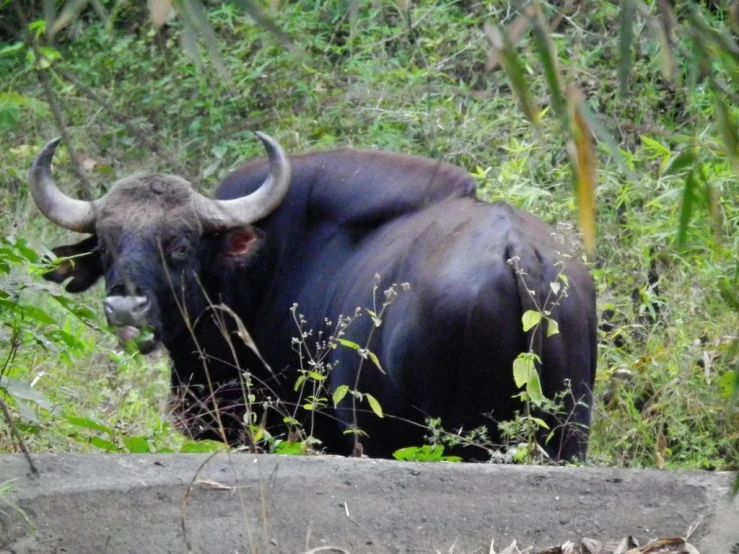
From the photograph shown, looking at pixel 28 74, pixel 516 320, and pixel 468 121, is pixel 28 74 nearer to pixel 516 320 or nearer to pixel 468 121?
pixel 468 121

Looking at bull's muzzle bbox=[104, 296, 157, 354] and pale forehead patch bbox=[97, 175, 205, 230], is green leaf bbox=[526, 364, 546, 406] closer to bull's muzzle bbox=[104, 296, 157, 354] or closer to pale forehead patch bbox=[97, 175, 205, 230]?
bull's muzzle bbox=[104, 296, 157, 354]

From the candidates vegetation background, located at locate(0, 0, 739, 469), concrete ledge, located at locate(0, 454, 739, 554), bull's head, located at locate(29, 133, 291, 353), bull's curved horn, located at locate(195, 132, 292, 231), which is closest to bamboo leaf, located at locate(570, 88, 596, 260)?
vegetation background, located at locate(0, 0, 739, 469)

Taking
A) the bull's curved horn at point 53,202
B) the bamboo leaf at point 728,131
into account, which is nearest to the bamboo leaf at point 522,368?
the bamboo leaf at point 728,131

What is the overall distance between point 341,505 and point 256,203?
3.06 meters

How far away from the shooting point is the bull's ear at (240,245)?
639cm

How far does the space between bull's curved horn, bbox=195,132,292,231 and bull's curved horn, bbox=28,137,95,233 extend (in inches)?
23.6

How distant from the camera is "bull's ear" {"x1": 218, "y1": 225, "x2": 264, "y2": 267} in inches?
251

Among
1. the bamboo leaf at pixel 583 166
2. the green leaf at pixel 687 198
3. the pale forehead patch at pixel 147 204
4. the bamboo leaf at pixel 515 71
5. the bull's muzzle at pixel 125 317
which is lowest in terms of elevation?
the bull's muzzle at pixel 125 317

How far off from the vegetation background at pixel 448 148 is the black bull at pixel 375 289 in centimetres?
26

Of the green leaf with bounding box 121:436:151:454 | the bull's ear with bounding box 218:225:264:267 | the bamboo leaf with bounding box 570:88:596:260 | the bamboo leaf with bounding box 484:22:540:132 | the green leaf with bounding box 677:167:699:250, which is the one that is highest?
the bamboo leaf with bounding box 484:22:540:132

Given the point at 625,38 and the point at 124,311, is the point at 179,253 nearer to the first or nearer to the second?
the point at 124,311

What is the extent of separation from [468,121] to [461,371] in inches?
142

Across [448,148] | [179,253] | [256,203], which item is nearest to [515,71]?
[179,253]

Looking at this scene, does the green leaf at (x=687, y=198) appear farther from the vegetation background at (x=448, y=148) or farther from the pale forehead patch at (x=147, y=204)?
the pale forehead patch at (x=147, y=204)
